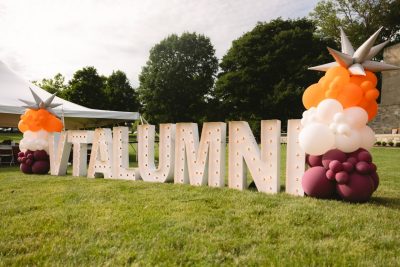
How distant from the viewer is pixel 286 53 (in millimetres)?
28250

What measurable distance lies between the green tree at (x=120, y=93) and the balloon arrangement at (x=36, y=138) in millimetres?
32776

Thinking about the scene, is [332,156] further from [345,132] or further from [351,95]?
[351,95]

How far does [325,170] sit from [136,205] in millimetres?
2687

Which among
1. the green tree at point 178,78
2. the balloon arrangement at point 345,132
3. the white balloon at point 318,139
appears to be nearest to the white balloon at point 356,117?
the balloon arrangement at point 345,132

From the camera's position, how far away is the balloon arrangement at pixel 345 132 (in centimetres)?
467

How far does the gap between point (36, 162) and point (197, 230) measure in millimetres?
7092

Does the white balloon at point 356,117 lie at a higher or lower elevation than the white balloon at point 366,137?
higher

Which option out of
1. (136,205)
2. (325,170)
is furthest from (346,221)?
(136,205)

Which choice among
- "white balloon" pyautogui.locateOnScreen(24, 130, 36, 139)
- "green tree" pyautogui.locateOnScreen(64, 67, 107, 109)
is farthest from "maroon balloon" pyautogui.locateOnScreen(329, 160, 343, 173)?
"green tree" pyautogui.locateOnScreen(64, 67, 107, 109)

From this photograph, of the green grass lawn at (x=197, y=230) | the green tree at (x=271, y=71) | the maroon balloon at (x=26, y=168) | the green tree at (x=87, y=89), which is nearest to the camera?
the green grass lawn at (x=197, y=230)

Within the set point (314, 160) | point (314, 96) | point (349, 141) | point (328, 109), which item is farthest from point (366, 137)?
point (314, 96)

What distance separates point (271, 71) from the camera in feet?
94.3

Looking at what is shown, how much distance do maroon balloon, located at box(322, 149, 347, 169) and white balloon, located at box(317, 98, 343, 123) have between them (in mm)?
443

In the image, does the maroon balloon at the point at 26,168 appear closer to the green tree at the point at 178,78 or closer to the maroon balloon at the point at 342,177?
the maroon balloon at the point at 342,177
